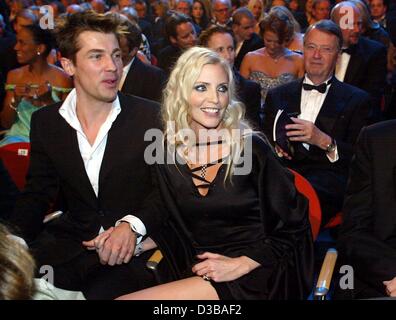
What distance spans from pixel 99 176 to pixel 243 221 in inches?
28.6

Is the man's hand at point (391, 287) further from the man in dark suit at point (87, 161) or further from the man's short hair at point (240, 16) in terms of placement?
the man's short hair at point (240, 16)

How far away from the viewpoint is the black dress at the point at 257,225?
2609mm

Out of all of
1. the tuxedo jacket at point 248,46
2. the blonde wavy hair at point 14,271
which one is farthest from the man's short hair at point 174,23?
the blonde wavy hair at point 14,271

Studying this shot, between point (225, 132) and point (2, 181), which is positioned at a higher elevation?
point (225, 132)

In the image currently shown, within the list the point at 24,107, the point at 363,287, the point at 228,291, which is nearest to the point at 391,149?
the point at 363,287

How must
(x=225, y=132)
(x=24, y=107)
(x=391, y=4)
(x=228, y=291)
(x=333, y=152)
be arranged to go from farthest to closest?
(x=391, y=4) → (x=24, y=107) → (x=333, y=152) → (x=225, y=132) → (x=228, y=291)

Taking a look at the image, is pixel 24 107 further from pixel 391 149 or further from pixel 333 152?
pixel 391 149

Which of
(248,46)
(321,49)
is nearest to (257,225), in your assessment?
(321,49)

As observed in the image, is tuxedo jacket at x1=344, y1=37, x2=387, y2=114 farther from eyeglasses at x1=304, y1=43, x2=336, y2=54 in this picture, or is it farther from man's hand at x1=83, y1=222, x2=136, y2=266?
man's hand at x1=83, y1=222, x2=136, y2=266

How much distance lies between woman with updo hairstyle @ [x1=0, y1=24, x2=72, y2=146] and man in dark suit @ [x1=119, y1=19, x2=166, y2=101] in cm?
54

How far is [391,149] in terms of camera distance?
2.60m

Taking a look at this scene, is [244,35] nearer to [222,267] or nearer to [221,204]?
[221,204]

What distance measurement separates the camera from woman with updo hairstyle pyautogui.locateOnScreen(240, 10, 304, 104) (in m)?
5.71

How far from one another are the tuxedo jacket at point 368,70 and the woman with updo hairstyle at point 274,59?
0.45 meters
